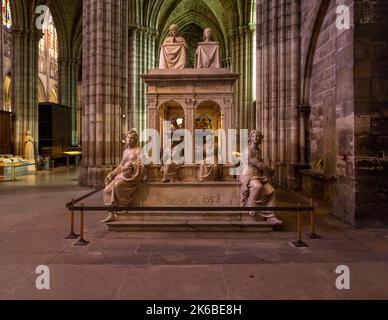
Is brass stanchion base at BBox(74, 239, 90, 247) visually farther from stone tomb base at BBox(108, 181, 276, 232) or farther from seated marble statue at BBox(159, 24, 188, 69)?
seated marble statue at BBox(159, 24, 188, 69)

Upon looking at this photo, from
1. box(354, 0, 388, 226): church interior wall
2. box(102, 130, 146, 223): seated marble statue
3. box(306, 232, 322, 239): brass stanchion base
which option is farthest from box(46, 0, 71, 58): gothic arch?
box(306, 232, 322, 239): brass stanchion base

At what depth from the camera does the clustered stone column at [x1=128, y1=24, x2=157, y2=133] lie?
82.7 ft

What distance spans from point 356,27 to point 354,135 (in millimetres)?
2111

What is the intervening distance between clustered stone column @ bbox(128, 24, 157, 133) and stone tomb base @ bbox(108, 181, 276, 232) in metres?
18.5

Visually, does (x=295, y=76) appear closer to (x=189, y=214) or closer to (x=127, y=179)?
(x=189, y=214)

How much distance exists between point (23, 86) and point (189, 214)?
20.3 metres

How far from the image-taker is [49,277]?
12.8ft

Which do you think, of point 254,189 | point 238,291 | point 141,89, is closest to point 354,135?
point 254,189

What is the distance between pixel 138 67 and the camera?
25.6m

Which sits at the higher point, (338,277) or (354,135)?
(354,135)

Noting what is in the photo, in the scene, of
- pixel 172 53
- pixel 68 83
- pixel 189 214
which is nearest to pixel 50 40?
pixel 68 83

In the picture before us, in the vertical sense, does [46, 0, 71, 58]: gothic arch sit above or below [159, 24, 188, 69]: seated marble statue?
above

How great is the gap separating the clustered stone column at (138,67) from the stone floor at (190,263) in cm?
1925

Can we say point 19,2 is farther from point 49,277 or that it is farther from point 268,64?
point 49,277
